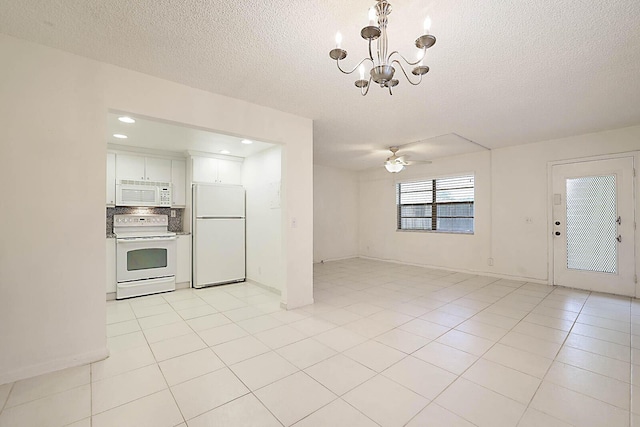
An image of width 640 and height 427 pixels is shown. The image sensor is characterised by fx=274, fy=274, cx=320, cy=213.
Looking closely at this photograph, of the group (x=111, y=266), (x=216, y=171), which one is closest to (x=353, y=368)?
(x=111, y=266)

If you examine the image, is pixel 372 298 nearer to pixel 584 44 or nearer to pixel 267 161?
pixel 267 161

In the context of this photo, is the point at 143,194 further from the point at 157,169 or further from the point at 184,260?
the point at 184,260

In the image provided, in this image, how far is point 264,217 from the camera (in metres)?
4.66

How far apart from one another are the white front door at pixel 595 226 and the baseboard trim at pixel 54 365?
252 inches

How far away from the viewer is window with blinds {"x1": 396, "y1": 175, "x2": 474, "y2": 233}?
5957 mm

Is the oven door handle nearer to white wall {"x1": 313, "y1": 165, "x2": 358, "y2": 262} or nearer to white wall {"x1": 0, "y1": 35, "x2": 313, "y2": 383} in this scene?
white wall {"x1": 0, "y1": 35, "x2": 313, "y2": 383}

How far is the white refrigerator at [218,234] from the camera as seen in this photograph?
15.2 ft

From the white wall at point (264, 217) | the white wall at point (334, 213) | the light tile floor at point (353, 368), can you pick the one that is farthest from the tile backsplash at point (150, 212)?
the white wall at point (334, 213)

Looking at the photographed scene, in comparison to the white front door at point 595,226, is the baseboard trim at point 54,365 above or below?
below

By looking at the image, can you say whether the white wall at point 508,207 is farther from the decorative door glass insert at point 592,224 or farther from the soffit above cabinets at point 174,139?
the soffit above cabinets at point 174,139


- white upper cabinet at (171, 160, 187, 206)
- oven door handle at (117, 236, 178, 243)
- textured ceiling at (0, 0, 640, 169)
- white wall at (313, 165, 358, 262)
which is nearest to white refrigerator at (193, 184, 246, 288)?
oven door handle at (117, 236, 178, 243)

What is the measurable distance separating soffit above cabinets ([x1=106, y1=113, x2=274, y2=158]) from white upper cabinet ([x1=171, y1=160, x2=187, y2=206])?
24 centimetres

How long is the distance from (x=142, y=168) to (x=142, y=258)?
5.01ft

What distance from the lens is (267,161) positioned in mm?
4613
